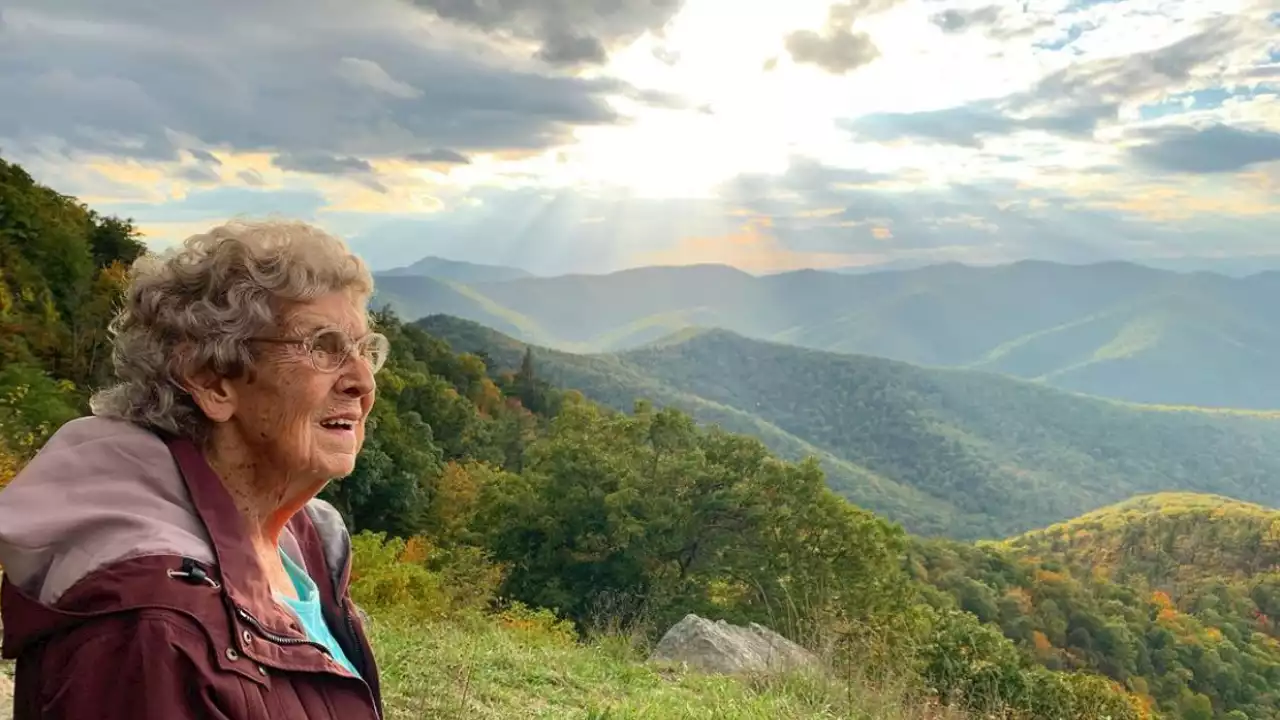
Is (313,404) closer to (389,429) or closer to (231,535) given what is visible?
(231,535)

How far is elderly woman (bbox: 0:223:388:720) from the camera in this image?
3.97ft

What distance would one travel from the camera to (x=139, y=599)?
121cm

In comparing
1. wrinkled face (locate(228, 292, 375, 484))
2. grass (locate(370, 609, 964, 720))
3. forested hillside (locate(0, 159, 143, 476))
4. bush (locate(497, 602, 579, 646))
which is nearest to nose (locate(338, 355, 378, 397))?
wrinkled face (locate(228, 292, 375, 484))

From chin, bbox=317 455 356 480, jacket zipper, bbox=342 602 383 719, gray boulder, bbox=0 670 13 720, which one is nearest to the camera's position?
chin, bbox=317 455 356 480

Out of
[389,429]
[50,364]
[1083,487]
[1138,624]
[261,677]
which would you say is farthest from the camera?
[1083,487]

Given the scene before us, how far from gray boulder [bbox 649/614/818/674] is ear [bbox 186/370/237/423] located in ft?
19.0

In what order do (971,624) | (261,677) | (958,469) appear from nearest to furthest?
(261,677), (971,624), (958,469)

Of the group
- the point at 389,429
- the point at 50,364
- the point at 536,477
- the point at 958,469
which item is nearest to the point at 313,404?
the point at 50,364

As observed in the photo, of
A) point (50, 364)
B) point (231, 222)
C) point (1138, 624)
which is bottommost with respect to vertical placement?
point (1138, 624)

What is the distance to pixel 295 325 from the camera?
65.4 inches

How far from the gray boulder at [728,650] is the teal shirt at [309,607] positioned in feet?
17.4

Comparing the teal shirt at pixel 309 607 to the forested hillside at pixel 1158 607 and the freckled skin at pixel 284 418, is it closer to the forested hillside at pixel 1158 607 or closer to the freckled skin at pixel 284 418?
the freckled skin at pixel 284 418

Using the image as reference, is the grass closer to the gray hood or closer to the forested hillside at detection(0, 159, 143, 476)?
the gray hood

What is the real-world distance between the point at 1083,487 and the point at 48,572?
217 metres
